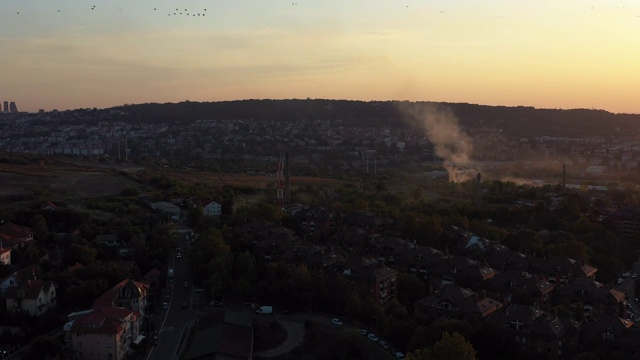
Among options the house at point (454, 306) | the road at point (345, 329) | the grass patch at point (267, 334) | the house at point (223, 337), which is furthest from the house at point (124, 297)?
the house at point (454, 306)

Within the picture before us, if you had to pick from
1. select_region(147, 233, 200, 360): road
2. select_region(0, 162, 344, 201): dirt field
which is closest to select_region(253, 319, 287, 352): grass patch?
select_region(147, 233, 200, 360): road

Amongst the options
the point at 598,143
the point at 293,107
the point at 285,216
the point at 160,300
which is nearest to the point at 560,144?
the point at 598,143

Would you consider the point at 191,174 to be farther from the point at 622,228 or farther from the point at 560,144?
the point at 560,144

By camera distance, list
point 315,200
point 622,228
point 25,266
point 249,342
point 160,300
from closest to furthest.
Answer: point 249,342 → point 160,300 → point 25,266 → point 622,228 → point 315,200

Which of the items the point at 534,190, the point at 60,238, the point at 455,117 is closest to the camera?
the point at 60,238

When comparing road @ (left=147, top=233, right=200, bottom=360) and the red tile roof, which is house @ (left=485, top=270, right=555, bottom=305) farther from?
the red tile roof

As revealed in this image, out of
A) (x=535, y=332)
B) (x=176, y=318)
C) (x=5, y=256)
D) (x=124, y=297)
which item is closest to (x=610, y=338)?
(x=535, y=332)

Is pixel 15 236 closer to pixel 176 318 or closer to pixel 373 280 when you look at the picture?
pixel 176 318
